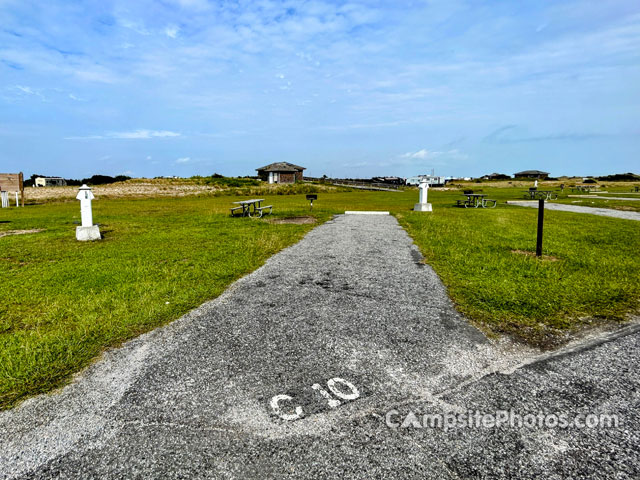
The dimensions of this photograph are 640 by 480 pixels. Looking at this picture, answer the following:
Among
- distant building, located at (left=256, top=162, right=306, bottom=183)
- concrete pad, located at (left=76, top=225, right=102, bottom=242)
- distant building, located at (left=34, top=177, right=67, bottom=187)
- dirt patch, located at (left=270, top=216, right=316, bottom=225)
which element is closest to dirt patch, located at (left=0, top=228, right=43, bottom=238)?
concrete pad, located at (left=76, top=225, right=102, bottom=242)

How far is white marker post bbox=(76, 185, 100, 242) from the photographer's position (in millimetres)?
10195

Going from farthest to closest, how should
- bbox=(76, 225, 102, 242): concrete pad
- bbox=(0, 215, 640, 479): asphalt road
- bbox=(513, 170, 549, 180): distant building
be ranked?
1. bbox=(513, 170, 549, 180): distant building
2. bbox=(76, 225, 102, 242): concrete pad
3. bbox=(0, 215, 640, 479): asphalt road

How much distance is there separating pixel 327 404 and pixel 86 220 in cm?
1046

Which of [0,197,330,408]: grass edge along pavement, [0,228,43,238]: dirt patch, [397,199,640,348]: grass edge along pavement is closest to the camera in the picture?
[0,197,330,408]: grass edge along pavement

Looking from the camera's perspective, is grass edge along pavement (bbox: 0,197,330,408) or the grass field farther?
the grass field

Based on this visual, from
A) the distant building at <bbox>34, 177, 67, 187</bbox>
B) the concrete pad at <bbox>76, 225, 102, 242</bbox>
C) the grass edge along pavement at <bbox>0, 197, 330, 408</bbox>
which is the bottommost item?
the grass edge along pavement at <bbox>0, 197, 330, 408</bbox>

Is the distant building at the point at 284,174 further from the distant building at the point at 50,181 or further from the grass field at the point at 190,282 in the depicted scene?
the grass field at the point at 190,282

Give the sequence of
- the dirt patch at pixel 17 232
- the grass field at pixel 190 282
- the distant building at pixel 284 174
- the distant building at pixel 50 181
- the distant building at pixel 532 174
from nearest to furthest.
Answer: the grass field at pixel 190 282, the dirt patch at pixel 17 232, the distant building at pixel 284 174, the distant building at pixel 50 181, the distant building at pixel 532 174

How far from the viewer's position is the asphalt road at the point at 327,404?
2.29 m

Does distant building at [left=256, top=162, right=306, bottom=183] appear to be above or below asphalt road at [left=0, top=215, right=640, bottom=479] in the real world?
above

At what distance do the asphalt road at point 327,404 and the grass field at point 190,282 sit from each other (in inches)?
18.9

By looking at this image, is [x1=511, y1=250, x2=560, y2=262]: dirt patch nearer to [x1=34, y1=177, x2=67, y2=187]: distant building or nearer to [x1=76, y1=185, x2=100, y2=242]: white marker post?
[x1=76, y1=185, x2=100, y2=242]: white marker post

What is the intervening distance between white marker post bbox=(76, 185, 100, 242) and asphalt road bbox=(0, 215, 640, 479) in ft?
25.8

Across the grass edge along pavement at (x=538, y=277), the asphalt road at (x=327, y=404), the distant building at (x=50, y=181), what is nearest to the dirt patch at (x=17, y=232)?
the asphalt road at (x=327, y=404)
